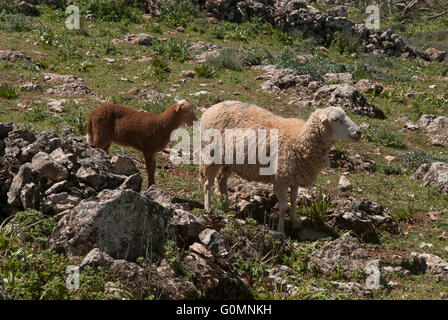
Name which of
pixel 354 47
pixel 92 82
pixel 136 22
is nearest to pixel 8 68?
pixel 92 82

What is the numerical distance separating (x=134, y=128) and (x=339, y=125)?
361 cm

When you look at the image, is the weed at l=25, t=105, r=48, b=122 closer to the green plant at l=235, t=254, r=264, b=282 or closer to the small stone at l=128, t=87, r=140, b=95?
the small stone at l=128, t=87, r=140, b=95

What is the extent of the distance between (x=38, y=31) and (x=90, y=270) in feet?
48.9

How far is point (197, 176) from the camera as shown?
10.1 meters

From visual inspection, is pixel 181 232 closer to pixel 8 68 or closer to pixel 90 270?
pixel 90 270

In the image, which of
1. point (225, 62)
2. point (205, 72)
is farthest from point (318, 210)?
point (225, 62)

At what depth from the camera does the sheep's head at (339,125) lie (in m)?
7.73

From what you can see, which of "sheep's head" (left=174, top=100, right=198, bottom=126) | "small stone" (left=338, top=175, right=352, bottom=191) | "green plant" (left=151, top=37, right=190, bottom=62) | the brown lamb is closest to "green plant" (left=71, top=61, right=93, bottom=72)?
"green plant" (left=151, top=37, right=190, bottom=62)

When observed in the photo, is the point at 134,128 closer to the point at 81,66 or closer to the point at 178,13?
the point at 81,66

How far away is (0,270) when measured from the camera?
5352 millimetres

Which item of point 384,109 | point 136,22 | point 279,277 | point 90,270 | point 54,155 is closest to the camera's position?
point 90,270

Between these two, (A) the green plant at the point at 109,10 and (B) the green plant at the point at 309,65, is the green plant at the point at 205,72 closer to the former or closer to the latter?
(B) the green plant at the point at 309,65

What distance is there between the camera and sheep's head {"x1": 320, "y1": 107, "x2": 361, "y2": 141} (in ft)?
25.4

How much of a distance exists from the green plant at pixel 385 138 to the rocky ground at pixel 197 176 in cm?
5
